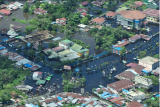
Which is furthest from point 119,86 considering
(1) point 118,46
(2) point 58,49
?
(2) point 58,49

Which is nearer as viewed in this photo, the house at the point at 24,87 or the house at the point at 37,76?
the house at the point at 24,87

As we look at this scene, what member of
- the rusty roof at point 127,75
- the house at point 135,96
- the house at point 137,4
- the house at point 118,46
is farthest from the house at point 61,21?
the house at point 135,96

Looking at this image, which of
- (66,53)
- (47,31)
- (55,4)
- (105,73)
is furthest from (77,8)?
(105,73)

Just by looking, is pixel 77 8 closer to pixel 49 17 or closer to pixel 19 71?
pixel 49 17

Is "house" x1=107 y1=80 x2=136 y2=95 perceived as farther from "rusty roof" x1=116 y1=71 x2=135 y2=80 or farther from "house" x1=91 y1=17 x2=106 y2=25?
"house" x1=91 y1=17 x2=106 y2=25

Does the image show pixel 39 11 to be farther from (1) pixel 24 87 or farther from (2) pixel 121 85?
(2) pixel 121 85

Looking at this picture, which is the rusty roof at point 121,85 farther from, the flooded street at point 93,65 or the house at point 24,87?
the house at point 24,87
